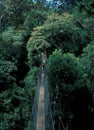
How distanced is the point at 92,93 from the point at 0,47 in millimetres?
5030

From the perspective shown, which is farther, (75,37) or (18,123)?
(75,37)

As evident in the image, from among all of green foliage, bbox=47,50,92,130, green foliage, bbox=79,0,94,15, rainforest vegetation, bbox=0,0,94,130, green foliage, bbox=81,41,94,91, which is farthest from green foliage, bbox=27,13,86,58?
green foliage, bbox=79,0,94,15

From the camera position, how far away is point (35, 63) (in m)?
10.7

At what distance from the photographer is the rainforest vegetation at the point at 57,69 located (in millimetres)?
7086

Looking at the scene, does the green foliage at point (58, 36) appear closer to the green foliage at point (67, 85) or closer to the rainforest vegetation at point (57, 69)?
the rainforest vegetation at point (57, 69)

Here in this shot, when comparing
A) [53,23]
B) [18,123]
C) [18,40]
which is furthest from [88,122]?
[18,40]

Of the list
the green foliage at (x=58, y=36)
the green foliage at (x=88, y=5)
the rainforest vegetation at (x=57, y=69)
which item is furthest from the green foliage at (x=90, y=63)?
the green foliage at (x=58, y=36)

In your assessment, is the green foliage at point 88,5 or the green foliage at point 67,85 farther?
the green foliage at point 67,85

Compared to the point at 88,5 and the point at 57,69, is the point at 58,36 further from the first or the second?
the point at 88,5

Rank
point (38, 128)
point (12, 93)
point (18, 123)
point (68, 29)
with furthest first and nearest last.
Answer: point (68, 29) < point (12, 93) < point (18, 123) < point (38, 128)

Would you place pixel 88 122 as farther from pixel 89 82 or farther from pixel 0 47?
pixel 0 47

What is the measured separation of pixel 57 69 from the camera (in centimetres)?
729

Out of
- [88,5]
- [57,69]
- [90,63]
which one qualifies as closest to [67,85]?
[57,69]

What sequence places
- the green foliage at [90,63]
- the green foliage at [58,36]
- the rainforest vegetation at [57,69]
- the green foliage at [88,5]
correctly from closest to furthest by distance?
the green foliage at [88,5] → the green foliage at [90,63] → the rainforest vegetation at [57,69] → the green foliage at [58,36]
